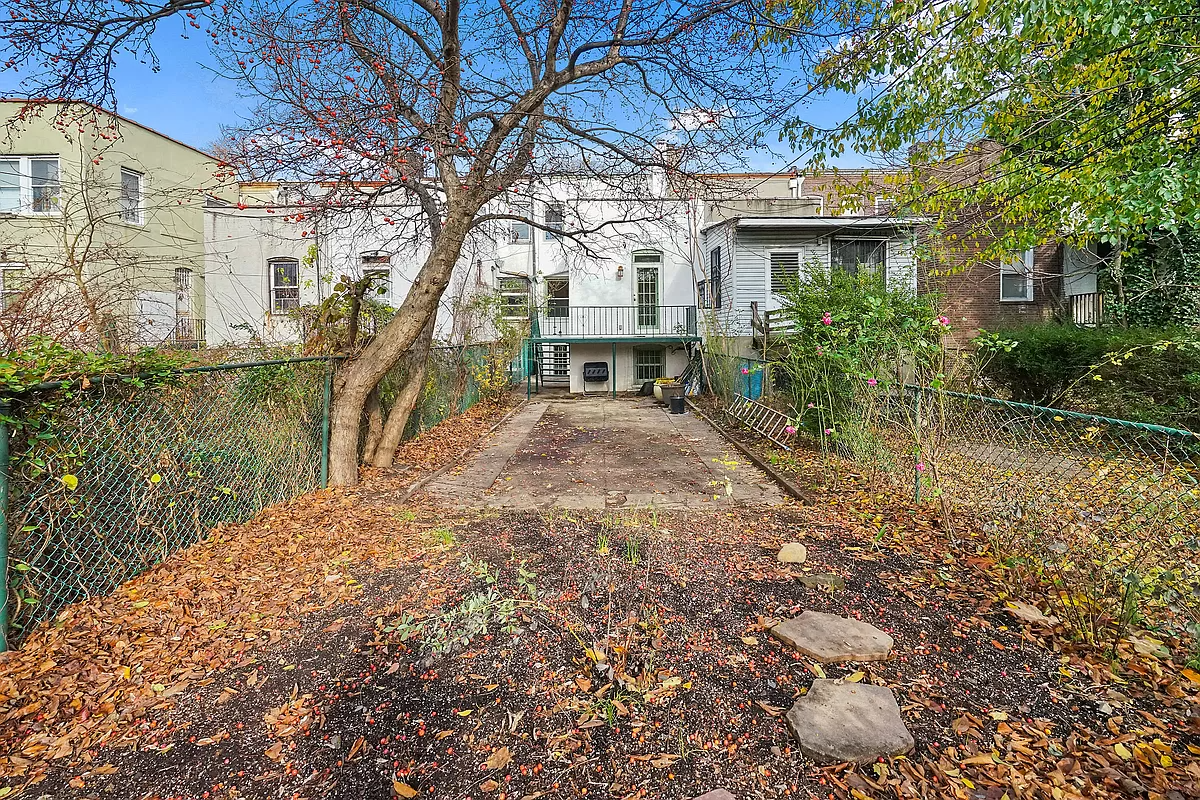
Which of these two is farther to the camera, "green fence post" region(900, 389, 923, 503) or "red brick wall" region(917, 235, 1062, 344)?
"red brick wall" region(917, 235, 1062, 344)

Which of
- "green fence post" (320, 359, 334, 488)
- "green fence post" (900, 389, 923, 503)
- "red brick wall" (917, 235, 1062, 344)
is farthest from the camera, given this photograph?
"red brick wall" (917, 235, 1062, 344)

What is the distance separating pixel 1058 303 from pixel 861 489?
43.3 ft

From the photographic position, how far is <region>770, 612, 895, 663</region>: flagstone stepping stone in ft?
9.14

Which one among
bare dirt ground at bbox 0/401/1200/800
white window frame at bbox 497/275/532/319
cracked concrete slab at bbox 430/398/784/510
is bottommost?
bare dirt ground at bbox 0/401/1200/800

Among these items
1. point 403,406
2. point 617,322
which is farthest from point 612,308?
point 403,406

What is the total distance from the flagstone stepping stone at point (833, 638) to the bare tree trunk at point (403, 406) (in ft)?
17.0

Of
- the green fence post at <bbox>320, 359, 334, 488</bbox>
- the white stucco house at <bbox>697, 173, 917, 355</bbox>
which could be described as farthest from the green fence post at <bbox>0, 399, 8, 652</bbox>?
the white stucco house at <bbox>697, 173, 917, 355</bbox>

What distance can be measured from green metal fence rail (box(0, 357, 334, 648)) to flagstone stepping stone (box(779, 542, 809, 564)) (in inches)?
162

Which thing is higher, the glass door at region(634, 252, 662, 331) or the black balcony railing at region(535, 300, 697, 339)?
the glass door at region(634, 252, 662, 331)

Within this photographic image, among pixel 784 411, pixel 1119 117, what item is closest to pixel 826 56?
pixel 1119 117

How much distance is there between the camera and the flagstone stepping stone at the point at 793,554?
4.00 metres

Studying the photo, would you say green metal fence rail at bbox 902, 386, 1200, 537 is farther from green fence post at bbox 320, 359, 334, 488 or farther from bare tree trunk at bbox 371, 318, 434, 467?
green fence post at bbox 320, 359, 334, 488

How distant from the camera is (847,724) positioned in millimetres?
2238

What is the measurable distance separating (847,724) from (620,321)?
15250mm
